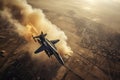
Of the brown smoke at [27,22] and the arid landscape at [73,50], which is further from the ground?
the brown smoke at [27,22]

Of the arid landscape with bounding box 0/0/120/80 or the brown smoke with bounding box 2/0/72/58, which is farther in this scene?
the brown smoke with bounding box 2/0/72/58

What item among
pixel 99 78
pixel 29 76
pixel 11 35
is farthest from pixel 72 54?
pixel 11 35

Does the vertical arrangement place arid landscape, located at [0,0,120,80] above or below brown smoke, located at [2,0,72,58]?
below

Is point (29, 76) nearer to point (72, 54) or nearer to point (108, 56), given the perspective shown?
point (72, 54)

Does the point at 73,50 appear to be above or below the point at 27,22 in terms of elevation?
below

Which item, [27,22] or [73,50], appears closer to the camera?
[73,50]
